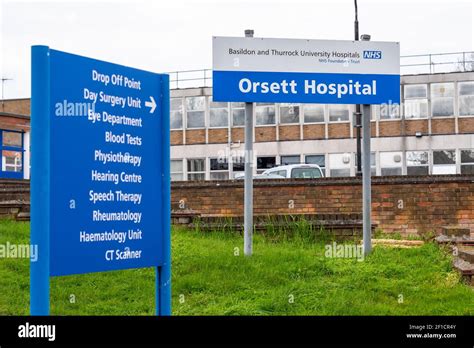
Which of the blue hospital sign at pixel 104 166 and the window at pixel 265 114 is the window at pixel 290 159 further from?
the blue hospital sign at pixel 104 166

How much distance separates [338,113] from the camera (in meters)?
41.2

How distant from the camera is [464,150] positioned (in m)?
39.7

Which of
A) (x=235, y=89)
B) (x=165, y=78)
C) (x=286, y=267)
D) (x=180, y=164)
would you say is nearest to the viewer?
(x=165, y=78)

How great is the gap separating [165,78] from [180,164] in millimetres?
38876

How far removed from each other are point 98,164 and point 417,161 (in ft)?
120

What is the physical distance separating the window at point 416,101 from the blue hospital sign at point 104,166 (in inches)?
1414

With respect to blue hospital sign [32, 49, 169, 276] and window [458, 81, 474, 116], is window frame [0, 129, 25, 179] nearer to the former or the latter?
blue hospital sign [32, 49, 169, 276]

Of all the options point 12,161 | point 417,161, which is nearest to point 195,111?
point 417,161

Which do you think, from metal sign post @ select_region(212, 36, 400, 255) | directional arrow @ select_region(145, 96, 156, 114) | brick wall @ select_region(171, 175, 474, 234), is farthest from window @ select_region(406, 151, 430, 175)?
directional arrow @ select_region(145, 96, 156, 114)

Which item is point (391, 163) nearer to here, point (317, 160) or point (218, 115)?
point (317, 160)

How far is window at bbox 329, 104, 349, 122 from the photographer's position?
134ft

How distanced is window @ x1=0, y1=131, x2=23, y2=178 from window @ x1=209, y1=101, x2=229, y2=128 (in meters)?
16.9

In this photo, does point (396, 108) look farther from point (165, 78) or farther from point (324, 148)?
point (165, 78)
